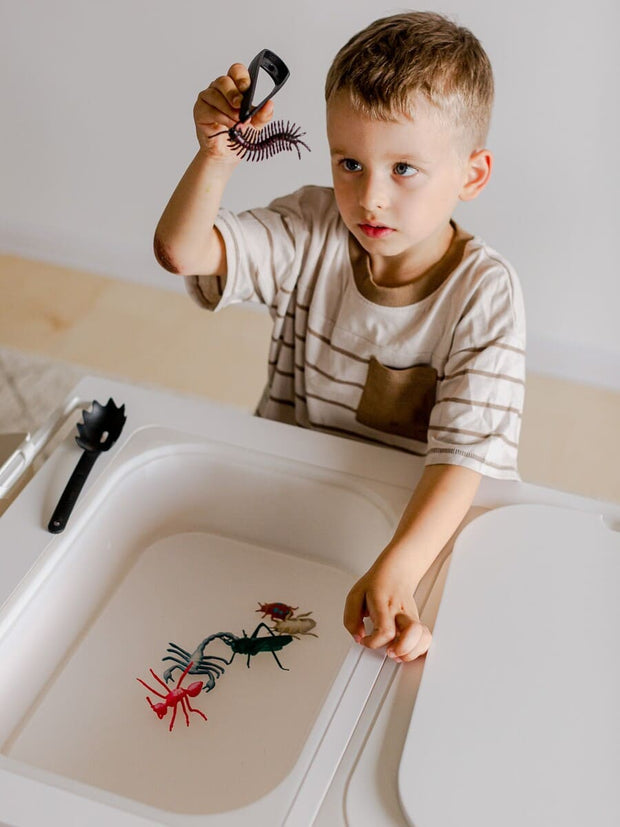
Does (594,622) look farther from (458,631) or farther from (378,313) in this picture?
(378,313)

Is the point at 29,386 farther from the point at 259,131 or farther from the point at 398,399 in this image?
the point at 259,131

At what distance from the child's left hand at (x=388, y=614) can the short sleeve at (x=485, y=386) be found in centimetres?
13

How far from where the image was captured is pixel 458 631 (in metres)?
0.75

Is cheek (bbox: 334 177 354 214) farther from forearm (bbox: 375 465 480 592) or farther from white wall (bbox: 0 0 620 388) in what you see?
white wall (bbox: 0 0 620 388)

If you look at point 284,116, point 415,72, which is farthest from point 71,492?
point 284,116

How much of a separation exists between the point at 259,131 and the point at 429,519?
344 millimetres

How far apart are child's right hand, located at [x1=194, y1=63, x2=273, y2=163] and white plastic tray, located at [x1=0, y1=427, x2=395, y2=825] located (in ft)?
0.90

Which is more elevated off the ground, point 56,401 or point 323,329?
point 323,329

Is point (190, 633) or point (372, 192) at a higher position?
point (372, 192)

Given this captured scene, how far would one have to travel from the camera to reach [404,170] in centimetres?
82

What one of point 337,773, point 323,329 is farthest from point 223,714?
point 323,329

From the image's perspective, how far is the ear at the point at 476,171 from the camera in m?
0.89

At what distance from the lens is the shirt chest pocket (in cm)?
97

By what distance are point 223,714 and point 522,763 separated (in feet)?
0.80
